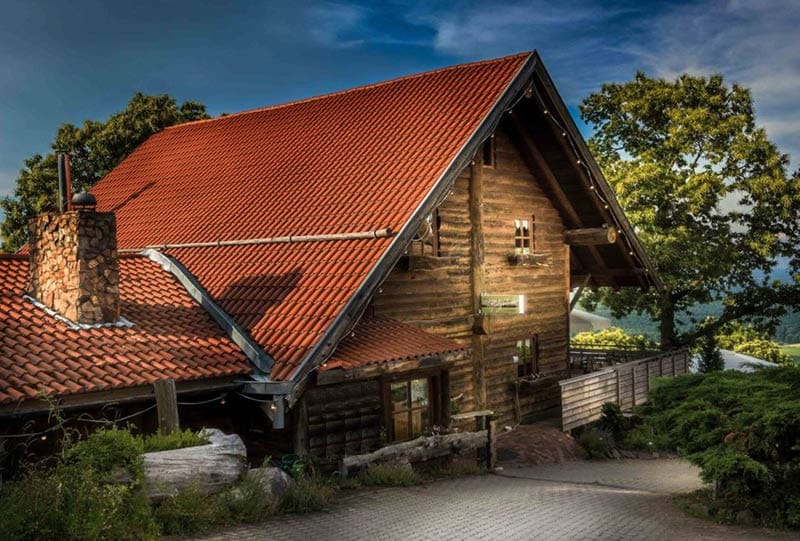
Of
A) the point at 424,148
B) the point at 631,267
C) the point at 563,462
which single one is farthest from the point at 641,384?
the point at 424,148

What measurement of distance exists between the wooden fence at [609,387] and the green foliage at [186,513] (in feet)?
39.3

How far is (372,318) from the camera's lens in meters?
15.9

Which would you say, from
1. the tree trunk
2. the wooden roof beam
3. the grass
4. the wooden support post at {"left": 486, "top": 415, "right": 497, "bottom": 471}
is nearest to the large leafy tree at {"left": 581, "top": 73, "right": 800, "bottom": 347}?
the tree trunk

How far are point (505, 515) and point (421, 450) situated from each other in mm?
3201

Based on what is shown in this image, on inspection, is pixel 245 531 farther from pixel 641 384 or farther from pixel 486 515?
pixel 641 384

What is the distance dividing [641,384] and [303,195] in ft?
41.1

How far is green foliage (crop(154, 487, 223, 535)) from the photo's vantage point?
914 cm

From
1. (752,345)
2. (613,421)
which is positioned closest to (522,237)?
(613,421)

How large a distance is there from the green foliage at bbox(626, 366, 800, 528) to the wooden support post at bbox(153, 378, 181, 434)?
7632mm

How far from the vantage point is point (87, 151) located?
103 feet

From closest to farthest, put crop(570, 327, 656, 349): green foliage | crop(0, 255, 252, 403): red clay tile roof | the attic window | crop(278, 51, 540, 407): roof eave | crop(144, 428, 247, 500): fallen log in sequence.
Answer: crop(144, 428, 247, 500): fallen log
crop(0, 255, 252, 403): red clay tile roof
crop(278, 51, 540, 407): roof eave
the attic window
crop(570, 327, 656, 349): green foliage

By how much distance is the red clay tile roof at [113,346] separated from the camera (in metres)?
11.4

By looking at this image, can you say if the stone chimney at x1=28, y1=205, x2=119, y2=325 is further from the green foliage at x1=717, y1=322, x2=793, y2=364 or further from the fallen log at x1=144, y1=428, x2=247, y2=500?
the green foliage at x1=717, y1=322, x2=793, y2=364

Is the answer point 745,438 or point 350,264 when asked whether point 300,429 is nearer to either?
point 350,264
